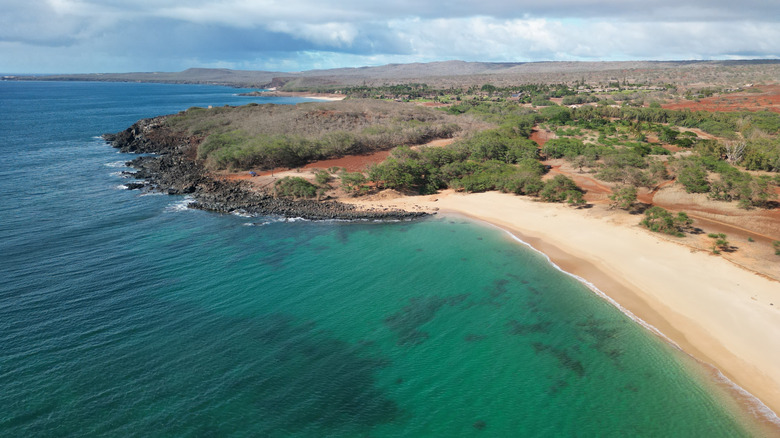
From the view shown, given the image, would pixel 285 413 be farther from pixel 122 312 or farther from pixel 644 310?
pixel 644 310

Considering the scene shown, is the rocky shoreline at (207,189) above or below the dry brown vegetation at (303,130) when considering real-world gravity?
below

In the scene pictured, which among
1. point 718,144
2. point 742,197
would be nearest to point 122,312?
point 742,197

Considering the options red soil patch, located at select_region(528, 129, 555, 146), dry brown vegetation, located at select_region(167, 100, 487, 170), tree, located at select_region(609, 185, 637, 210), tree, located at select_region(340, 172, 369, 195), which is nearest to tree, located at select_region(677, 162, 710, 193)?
tree, located at select_region(609, 185, 637, 210)

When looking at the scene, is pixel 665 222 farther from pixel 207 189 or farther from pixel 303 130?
pixel 303 130

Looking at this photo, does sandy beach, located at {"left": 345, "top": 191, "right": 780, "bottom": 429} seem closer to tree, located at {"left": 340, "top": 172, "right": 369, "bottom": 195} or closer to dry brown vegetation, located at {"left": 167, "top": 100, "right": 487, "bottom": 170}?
tree, located at {"left": 340, "top": 172, "right": 369, "bottom": 195}

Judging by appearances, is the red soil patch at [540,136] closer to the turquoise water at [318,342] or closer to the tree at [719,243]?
the tree at [719,243]

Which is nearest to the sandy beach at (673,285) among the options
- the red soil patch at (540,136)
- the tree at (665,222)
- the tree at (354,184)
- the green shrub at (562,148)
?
the tree at (665,222)
